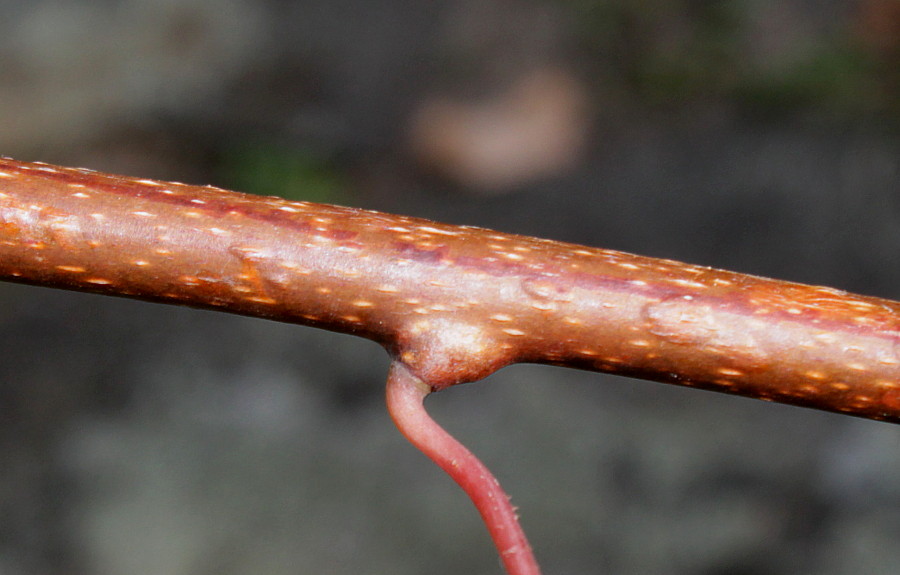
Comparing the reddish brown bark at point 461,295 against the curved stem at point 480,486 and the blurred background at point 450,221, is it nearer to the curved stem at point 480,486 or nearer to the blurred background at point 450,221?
the curved stem at point 480,486

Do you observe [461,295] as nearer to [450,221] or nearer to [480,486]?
[480,486]

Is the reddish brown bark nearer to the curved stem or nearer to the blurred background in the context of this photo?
the curved stem

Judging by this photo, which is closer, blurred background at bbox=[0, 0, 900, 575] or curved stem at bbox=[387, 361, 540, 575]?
curved stem at bbox=[387, 361, 540, 575]

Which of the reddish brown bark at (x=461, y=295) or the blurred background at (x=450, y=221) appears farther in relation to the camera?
the blurred background at (x=450, y=221)

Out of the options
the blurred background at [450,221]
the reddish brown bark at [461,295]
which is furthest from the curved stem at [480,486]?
the blurred background at [450,221]

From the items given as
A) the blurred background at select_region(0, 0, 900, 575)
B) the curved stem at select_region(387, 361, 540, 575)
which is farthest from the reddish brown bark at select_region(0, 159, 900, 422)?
the blurred background at select_region(0, 0, 900, 575)

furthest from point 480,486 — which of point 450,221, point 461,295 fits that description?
point 450,221
